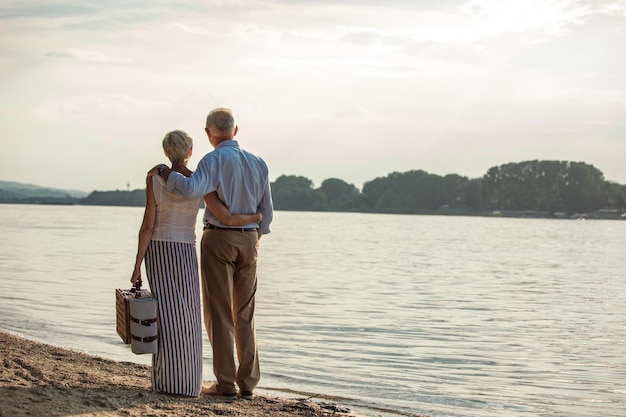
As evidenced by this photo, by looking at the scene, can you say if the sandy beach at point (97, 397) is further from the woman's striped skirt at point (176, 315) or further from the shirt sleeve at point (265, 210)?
the shirt sleeve at point (265, 210)

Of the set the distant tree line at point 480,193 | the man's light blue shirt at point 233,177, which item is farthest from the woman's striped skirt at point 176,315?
the distant tree line at point 480,193

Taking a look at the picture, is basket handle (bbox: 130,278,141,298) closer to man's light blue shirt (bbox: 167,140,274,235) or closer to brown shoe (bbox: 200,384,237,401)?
man's light blue shirt (bbox: 167,140,274,235)

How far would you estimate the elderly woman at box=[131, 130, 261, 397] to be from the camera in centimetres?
634

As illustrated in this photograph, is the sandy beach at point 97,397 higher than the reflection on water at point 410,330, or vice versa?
the sandy beach at point 97,397

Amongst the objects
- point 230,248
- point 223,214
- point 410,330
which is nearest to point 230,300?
point 230,248

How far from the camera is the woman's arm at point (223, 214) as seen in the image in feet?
21.3

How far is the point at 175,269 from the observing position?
21.1ft

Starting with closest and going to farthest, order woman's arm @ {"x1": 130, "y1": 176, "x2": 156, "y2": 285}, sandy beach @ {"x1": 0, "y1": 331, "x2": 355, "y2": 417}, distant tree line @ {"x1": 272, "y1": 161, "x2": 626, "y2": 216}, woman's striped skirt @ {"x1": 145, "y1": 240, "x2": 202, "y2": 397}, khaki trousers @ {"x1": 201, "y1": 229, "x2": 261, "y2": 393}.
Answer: sandy beach @ {"x1": 0, "y1": 331, "x2": 355, "y2": 417} → woman's arm @ {"x1": 130, "y1": 176, "x2": 156, "y2": 285} → woman's striped skirt @ {"x1": 145, "y1": 240, "x2": 202, "y2": 397} → khaki trousers @ {"x1": 201, "y1": 229, "x2": 261, "y2": 393} → distant tree line @ {"x1": 272, "y1": 161, "x2": 626, "y2": 216}

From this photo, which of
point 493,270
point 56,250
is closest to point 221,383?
point 493,270

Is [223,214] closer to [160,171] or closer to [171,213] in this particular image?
[171,213]

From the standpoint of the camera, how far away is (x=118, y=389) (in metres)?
6.62

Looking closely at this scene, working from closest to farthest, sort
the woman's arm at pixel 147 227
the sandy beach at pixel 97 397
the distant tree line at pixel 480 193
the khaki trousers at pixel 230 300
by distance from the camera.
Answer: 1. the sandy beach at pixel 97 397
2. the woman's arm at pixel 147 227
3. the khaki trousers at pixel 230 300
4. the distant tree line at pixel 480 193

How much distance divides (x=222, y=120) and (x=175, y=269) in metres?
1.18

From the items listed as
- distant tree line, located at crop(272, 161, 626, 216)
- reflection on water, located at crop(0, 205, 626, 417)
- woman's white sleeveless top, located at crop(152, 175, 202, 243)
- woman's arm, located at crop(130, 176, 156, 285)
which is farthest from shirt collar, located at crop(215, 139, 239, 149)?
distant tree line, located at crop(272, 161, 626, 216)
